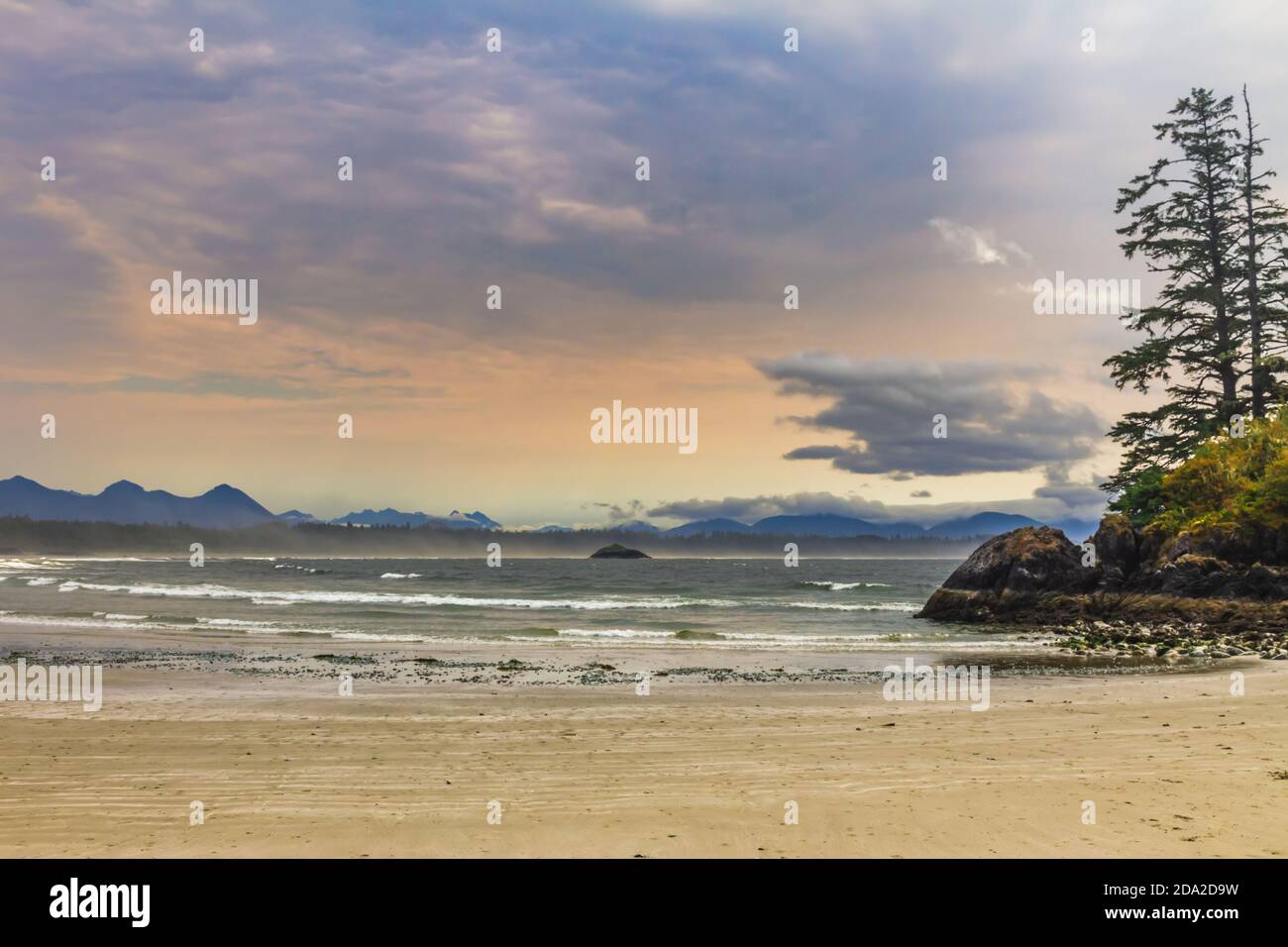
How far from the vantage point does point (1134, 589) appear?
3212 cm

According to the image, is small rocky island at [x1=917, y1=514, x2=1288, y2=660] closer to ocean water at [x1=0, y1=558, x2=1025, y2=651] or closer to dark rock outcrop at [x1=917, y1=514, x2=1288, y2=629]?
dark rock outcrop at [x1=917, y1=514, x2=1288, y2=629]

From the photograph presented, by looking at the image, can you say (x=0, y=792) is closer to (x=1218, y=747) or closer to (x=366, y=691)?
(x=366, y=691)

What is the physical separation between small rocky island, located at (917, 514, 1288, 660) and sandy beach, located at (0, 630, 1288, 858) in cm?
985

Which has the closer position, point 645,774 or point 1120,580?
point 645,774

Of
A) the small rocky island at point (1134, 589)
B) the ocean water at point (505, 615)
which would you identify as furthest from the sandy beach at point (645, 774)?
the ocean water at point (505, 615)

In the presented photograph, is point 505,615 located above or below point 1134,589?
below

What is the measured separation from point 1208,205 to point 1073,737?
41667 mm

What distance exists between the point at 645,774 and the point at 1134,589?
29826 millimetres

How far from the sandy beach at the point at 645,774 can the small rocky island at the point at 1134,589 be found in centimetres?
985

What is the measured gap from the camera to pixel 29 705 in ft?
46.8

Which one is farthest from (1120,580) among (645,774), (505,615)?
(645,774)

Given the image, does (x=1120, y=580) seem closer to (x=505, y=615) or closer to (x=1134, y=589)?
(x=1134, y=589)

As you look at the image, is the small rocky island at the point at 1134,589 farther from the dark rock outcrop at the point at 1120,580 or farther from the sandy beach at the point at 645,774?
the sandy beach at the point at 645,774

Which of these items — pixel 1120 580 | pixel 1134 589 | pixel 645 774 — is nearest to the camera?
pixel 645 774
